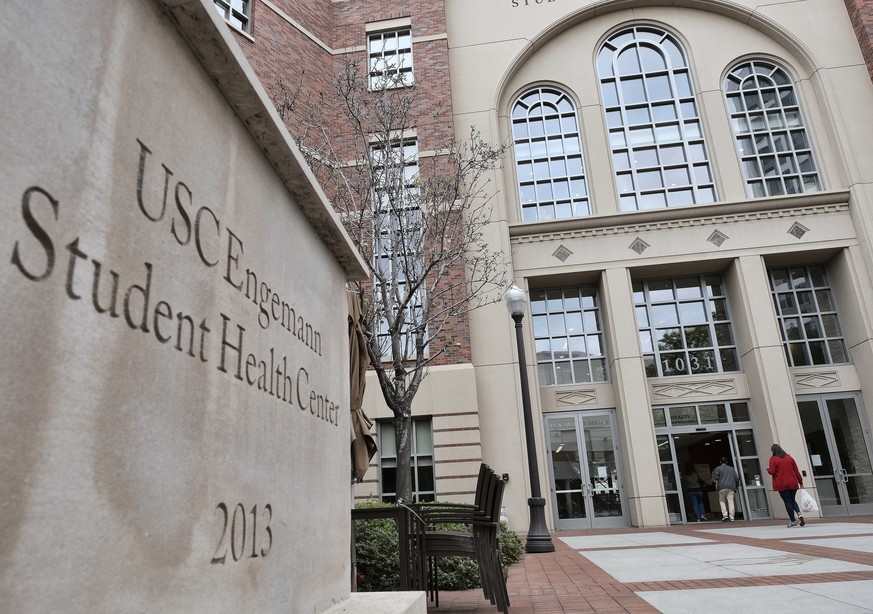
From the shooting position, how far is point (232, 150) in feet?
6.64

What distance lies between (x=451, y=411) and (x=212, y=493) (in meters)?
13.4

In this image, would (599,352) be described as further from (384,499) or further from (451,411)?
(384,499)

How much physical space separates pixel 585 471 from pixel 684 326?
5189 mm

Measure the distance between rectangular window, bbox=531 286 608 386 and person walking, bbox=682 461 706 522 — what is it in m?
3.25

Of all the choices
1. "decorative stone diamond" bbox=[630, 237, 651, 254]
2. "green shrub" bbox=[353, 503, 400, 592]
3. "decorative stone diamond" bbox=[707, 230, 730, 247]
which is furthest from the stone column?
"green shrub" bbox=[353, 503, 400, 592]

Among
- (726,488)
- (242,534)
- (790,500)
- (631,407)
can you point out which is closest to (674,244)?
(631,407)

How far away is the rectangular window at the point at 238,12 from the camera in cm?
1552

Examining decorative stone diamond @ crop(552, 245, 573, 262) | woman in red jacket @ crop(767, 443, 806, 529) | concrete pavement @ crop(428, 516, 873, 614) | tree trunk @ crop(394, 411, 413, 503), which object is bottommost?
concrete pavement @ crop(428, 516, 873, 614)

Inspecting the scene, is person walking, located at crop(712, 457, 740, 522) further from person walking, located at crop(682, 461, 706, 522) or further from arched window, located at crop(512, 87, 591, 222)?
arched window, located at crop(512, 87, 591, 222)

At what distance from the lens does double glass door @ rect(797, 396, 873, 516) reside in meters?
15.1

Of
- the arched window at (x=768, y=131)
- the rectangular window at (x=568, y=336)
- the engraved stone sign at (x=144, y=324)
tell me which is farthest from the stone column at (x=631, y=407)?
the engraved stone sign at (x=144, y=324)

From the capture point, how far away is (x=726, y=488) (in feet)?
48.8

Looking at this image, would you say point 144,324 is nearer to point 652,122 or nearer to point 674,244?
point 674,244

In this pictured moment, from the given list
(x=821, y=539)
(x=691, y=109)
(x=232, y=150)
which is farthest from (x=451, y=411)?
(x=232, y=150)
